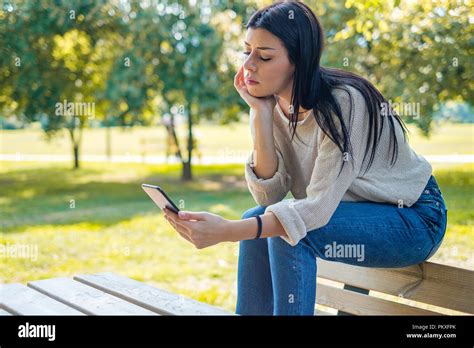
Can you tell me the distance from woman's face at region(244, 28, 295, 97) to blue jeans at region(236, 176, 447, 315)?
1.25 ft

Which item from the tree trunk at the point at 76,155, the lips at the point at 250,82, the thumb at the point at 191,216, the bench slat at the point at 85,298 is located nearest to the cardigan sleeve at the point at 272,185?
the lips at the point at 250,82

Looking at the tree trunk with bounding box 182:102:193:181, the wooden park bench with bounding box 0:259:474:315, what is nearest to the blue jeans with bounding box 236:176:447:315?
the wooden park bench with bounding box 0:259:474:315

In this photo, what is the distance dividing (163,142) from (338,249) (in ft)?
34.9

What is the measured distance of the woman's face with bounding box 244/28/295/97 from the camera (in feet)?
6.15

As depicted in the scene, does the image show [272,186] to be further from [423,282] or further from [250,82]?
[423,282]

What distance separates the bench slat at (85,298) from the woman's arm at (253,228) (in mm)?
342

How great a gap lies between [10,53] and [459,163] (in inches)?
243

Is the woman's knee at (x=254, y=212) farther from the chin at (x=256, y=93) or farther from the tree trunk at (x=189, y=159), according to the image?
the tree trunk at (x=189, y=159)

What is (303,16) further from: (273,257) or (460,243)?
(460,243)

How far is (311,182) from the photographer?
181 cm

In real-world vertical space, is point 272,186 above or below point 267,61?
below

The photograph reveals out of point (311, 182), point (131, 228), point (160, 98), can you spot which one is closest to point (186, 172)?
point (160, 98)

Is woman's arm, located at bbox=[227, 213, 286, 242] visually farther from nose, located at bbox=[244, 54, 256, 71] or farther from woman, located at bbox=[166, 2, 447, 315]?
nose, located at bbox=[244, 54, 256, 71]
